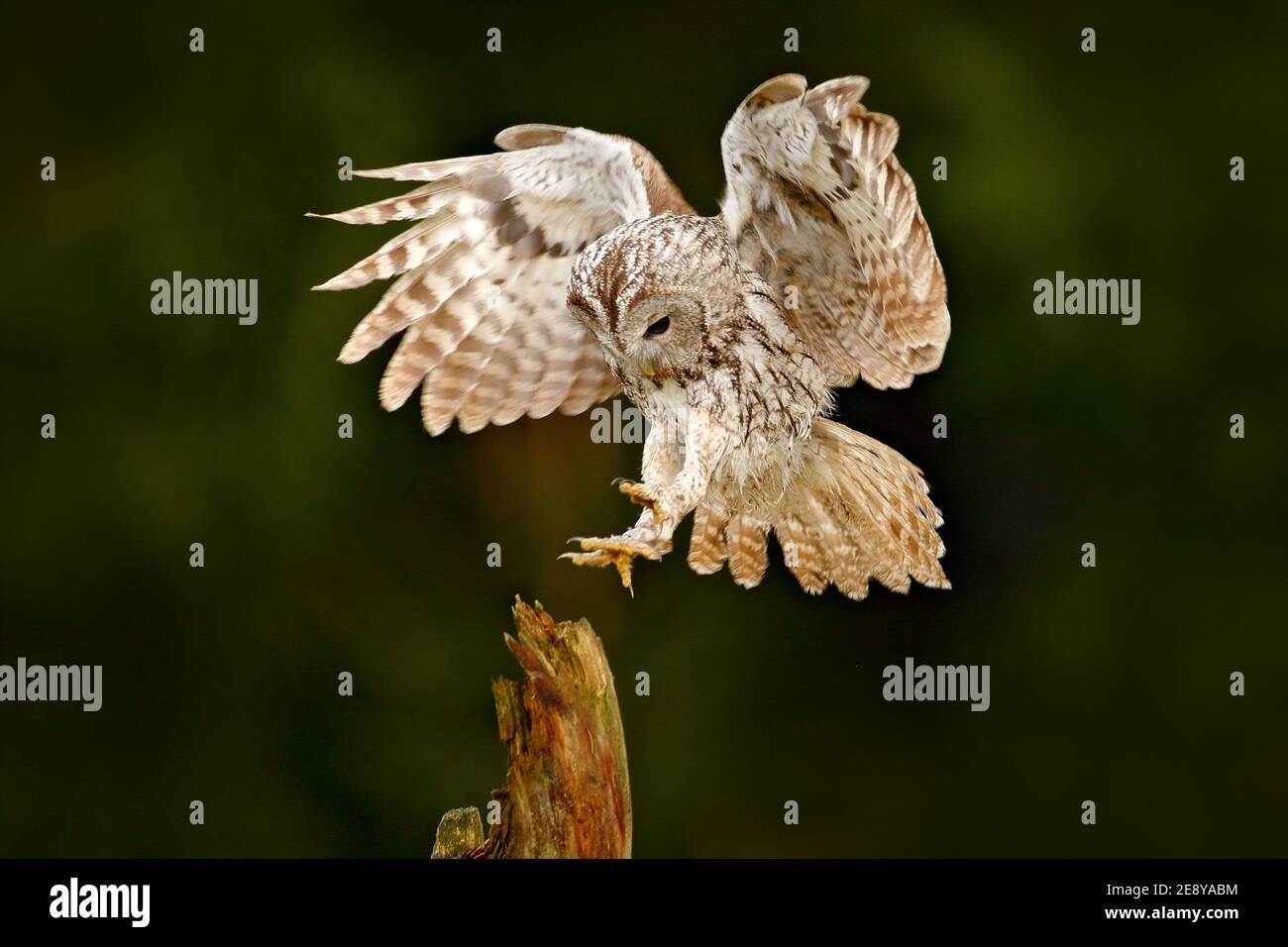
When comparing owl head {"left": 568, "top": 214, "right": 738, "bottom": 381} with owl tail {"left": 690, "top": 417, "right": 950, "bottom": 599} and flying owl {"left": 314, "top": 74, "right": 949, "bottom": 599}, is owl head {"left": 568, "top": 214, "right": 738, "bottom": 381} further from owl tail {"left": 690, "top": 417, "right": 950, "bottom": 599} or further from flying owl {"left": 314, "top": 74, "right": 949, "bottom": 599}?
owl tail {"left": 690, "top": 417, "right": 950, "bottom": 599}

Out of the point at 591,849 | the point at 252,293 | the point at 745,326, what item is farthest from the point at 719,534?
the point at 252,293

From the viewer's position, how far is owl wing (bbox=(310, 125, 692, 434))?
314 cm

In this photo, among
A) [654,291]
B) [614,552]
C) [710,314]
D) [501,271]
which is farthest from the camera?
[501,271]

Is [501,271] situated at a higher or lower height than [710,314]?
higher

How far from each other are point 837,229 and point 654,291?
1.37 feet

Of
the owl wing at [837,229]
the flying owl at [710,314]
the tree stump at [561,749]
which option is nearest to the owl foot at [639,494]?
the flying owl at [710,314]

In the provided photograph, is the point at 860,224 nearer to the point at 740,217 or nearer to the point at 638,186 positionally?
the point at 740,217

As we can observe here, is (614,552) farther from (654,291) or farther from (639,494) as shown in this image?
(654,291)

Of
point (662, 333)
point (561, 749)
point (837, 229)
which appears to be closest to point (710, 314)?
point (662, 333)

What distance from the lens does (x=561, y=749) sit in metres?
2.74

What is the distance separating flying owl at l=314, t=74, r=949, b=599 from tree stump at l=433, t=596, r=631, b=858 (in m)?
0.28

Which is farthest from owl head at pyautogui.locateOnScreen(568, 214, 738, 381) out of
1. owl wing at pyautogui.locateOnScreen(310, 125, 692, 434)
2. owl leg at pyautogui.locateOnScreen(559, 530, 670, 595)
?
owl leg at pyautogui.locateOnScreen(559, 530, 670, 595)

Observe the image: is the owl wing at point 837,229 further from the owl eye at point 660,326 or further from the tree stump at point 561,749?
the tree stump at point 561,749

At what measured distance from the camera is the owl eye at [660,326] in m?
2.78
